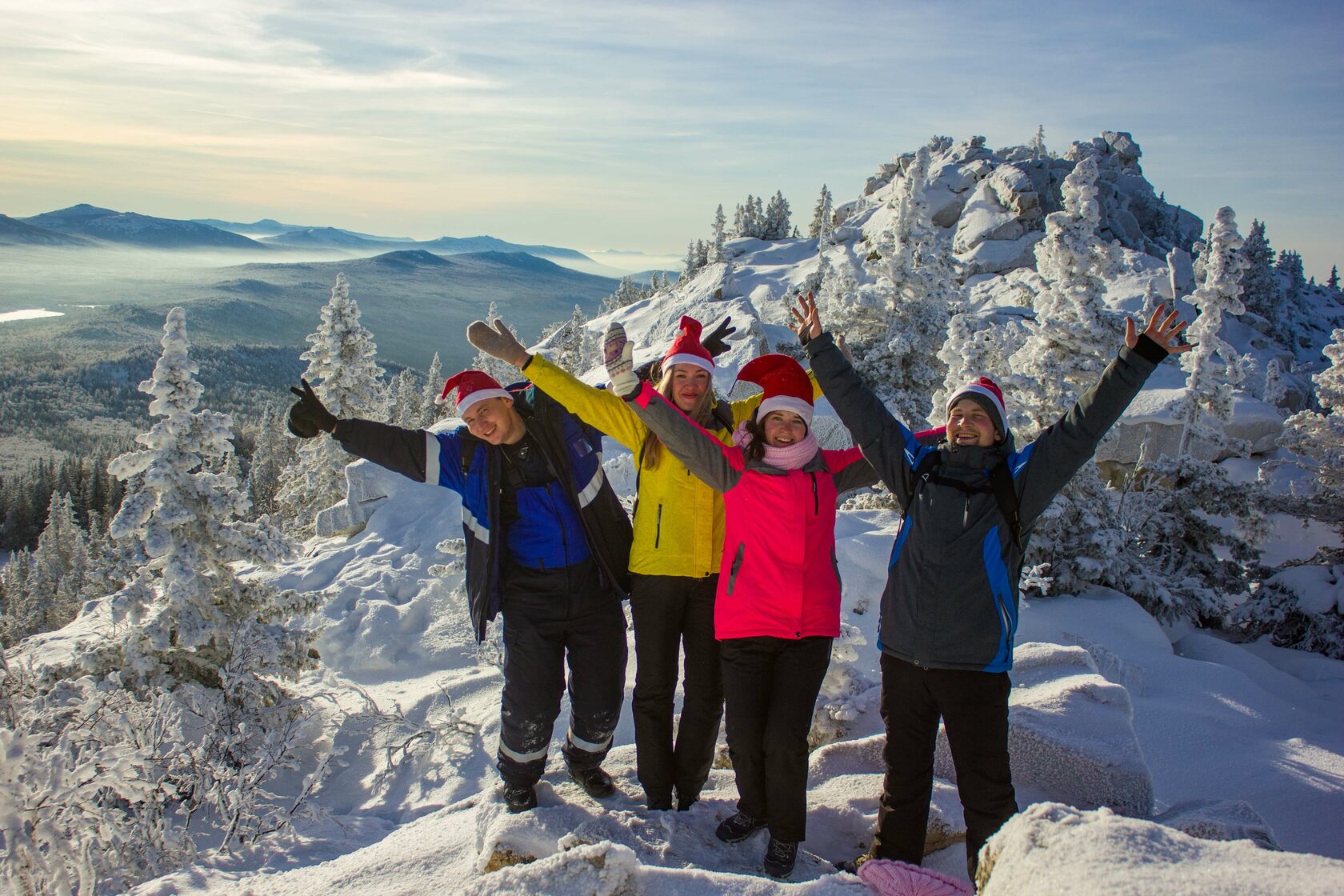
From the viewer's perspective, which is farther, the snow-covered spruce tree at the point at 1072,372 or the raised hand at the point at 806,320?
the snow-covered spruce tree at the point at 1072,372

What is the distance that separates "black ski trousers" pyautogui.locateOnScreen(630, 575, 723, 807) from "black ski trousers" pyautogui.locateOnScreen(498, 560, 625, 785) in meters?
0.32

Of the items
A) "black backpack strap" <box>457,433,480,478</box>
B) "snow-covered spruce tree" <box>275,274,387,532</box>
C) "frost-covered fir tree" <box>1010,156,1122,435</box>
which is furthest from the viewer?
"snow-covered spruce tree" <box>275,274,387,532</box>

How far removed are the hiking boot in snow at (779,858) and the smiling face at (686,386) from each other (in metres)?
2.28

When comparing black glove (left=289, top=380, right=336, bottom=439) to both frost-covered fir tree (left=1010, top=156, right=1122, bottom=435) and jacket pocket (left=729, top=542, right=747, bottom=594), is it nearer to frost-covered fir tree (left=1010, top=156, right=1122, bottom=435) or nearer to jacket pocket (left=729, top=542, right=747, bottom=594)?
jacket pocket (left=729, top=542, right=747, bottom=594)

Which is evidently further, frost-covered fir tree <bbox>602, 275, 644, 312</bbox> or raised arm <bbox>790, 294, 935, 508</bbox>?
frost-covered fir tree <bbox>602, 275, 644, 312</bbox>

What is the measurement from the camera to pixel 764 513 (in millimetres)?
3953

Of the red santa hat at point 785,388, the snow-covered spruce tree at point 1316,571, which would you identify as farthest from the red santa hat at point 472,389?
the snow-covered spruce tree at point 1316,571

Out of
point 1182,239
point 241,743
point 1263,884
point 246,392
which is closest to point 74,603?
point 241,743

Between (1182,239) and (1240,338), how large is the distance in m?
32.4

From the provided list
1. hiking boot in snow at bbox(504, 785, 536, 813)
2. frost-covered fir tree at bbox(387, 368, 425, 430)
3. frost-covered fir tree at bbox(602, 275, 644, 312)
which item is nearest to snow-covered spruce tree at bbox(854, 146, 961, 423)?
hiking boot in snow at bbox(504, 785, 536, 813)

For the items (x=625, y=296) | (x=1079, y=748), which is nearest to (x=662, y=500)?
(x=1079, y=748)

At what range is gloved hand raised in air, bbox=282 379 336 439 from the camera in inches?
164

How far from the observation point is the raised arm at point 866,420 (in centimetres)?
395

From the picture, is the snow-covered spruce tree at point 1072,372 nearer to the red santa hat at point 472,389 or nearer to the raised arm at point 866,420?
the raised arm at point 866,420
